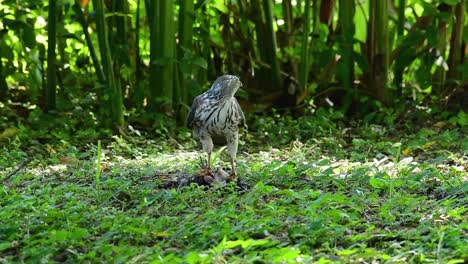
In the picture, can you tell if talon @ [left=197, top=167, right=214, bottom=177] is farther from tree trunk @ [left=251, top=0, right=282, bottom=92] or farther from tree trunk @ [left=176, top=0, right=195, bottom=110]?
tree trunk @ [left=251, top=0, right=282, bottom=92]

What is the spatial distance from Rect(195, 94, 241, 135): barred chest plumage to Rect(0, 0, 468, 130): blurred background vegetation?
7.79ft

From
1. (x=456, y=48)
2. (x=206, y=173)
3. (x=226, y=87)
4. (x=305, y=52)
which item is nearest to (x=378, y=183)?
(x=206, y=173)

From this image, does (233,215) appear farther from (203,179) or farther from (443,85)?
(443,85)

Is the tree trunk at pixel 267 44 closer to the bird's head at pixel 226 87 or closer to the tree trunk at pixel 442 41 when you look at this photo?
the tree trunk at pixel 442 41

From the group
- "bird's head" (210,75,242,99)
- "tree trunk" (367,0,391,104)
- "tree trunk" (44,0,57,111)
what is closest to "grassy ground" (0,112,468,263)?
"bird's head" (210,75,242,99)

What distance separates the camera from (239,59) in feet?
32.9

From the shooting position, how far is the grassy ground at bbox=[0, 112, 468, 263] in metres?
4.10

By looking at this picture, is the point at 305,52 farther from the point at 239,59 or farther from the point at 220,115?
the point at 220,115

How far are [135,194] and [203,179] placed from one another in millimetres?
453

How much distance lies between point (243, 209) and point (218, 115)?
107cm

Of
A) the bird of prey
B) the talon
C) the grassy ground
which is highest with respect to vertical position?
the bird of prey

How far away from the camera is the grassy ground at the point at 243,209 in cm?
410

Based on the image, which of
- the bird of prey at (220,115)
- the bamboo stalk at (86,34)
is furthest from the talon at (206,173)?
the bamboo stalk at (86,34)

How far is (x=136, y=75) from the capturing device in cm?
934
